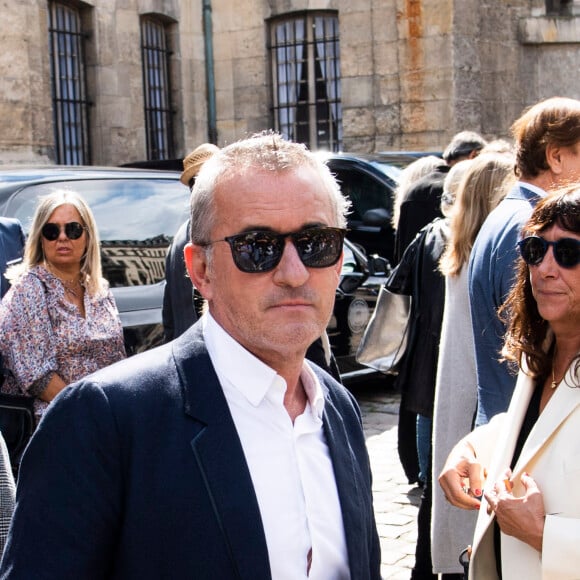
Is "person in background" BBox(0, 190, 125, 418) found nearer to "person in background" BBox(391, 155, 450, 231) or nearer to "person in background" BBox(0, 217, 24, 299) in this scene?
"person in background" BBox(0, 217, 24, 299)

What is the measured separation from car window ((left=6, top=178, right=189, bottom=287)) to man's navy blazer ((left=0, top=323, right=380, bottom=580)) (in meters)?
4.15

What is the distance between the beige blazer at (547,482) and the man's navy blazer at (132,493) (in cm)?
88

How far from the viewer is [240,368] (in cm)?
207

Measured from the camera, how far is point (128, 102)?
59.2ft

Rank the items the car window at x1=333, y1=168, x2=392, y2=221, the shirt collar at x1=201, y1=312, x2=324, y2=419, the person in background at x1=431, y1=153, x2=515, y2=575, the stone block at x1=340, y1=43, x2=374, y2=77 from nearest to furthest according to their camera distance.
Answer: the shirt collar at x1=201, y1=312, x2=324, y2=419 < the person in background at x1=431, y1=153, x2=515, y2=575 < the car window at x1=333, y1=168, x2=392, y2=221 < the stone block at x1=340, y1=43, x2=374, y2=77

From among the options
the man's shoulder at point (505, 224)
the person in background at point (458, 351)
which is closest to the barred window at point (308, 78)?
the person in background at point (458, 351)

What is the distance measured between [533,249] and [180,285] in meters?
2.53

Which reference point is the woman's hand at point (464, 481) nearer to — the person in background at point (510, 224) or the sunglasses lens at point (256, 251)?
the person in background at point (510, 224)

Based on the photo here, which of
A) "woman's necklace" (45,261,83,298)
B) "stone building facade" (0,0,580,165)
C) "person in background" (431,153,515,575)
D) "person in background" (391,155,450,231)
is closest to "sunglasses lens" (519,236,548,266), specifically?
"person in background" (431,153,515,575)

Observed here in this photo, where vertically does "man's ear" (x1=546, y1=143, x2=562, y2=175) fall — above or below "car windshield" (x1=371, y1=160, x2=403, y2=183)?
above

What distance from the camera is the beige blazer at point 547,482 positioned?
2.46 m

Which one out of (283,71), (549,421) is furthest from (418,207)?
(283,71)

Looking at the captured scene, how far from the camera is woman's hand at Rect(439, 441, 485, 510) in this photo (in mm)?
2869

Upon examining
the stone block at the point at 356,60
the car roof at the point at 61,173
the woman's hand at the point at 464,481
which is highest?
the stone block at the point at 356,60
